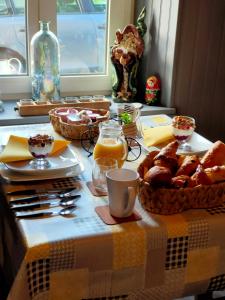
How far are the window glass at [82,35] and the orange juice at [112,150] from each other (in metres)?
1.10

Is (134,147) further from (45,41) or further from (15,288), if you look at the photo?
(45,41)

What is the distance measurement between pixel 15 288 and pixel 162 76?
1.48m

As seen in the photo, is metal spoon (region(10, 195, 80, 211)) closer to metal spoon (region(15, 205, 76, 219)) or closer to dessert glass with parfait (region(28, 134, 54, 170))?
metal spoon (region(15, 205, 76, 219))

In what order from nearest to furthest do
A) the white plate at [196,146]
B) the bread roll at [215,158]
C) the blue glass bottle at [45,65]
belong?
the bread roll at [215,158] < the white plate at [196,146] < the blue glass bottle at [45,65]

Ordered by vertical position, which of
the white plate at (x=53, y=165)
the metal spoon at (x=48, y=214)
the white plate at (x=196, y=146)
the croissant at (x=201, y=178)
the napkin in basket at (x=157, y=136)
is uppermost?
the croissant at (x=201, y=178)

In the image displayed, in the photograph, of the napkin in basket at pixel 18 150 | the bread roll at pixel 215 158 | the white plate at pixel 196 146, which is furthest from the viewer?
the white plate at pixel 196 146

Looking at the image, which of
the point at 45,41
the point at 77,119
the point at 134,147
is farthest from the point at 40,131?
the point at 45,41

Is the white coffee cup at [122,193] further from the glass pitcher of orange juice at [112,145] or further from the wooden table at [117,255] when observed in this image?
the glass pitcher of orange juice at [112,145]

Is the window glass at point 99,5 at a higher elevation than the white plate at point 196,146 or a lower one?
higher

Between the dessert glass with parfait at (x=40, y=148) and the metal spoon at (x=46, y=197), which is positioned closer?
the metal spoon at (x=46, y=197)

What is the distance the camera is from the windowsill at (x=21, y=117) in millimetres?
1898

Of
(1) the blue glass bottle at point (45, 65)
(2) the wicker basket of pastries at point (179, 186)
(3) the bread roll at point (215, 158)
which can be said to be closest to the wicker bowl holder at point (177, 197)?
(2) the wicker basket of pastries at point (179, 186)

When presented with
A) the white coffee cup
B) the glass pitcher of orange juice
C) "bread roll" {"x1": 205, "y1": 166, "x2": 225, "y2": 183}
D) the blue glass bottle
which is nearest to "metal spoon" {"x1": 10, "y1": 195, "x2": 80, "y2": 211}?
the white coffee cup

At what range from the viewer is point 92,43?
2.29m
